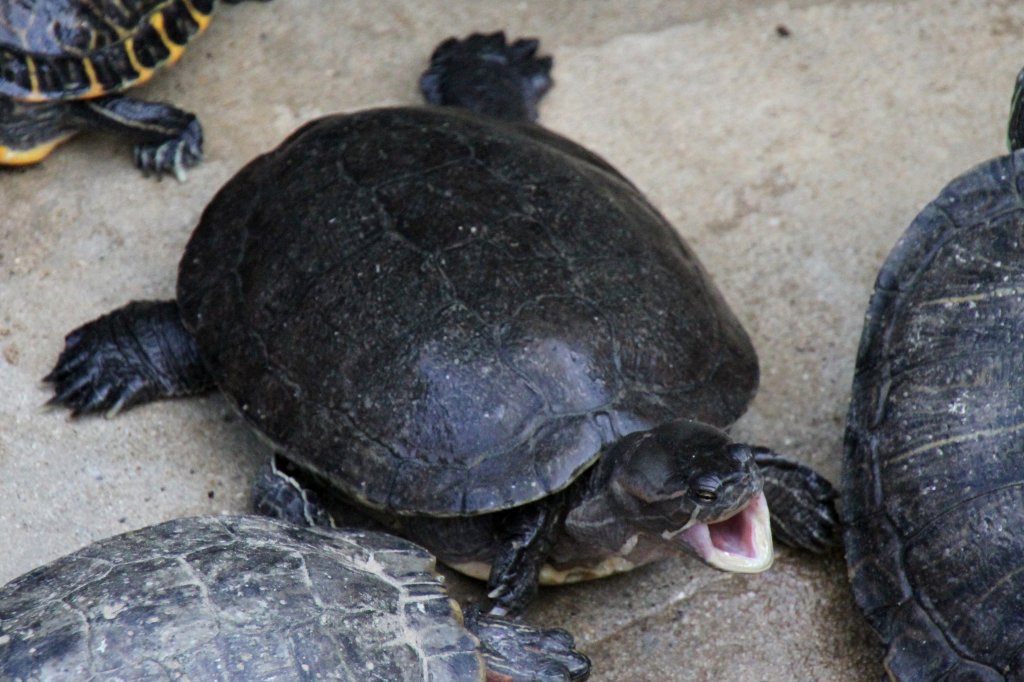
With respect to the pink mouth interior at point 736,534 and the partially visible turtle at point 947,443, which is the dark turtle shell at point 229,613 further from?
the partially visible turtle at point 947,443

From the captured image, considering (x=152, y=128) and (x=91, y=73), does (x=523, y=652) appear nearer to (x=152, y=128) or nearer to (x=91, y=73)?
(x=152, y=128)

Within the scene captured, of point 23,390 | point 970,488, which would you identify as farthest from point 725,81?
Result: point 23,390

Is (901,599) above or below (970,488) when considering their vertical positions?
below

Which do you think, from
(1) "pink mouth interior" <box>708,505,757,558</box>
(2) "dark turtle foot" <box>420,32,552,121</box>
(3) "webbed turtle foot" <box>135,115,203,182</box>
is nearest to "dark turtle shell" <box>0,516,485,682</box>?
(1) "pink mouth interior" <box>708,505,757,558</box>

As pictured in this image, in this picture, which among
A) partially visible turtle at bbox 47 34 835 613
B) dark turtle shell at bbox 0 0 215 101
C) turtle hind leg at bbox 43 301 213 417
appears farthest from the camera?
dark turtle shell at bbox 0 0 215 101

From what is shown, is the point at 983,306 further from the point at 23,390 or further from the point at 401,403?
the point at 23,390

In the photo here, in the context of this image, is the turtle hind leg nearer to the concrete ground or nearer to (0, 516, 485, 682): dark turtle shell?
the concrete ground

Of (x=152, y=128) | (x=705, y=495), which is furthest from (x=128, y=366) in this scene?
(x=705, y=495)
